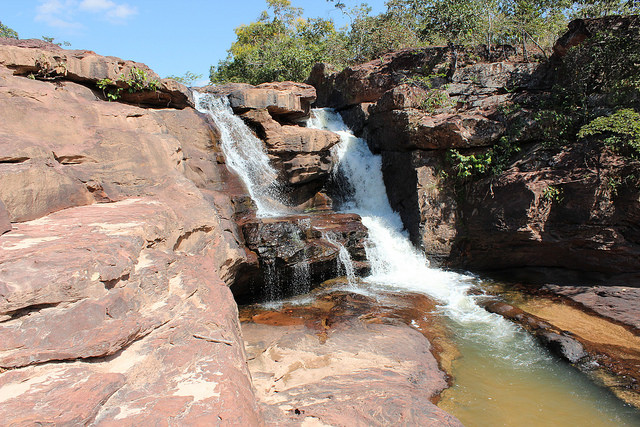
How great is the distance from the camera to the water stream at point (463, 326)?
4422 millimetres

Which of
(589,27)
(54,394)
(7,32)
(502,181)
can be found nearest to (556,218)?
(502,181)

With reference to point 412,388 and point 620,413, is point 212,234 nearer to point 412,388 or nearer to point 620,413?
point 412,388

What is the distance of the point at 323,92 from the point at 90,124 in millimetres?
11593

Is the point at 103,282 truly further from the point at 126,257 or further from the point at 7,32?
the point at 7,32

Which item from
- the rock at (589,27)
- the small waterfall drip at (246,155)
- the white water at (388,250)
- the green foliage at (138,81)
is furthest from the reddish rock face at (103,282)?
the rock at (589,27)

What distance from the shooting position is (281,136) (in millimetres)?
10750

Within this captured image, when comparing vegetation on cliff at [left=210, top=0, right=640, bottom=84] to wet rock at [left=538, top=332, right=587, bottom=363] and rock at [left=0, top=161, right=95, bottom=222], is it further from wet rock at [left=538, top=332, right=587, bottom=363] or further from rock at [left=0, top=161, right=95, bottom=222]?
rock at [left=0, top=161, right=95, bottom=222]

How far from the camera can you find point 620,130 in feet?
24.4

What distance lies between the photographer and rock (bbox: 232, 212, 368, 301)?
7.65 metres

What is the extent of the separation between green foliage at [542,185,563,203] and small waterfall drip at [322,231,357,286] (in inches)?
169

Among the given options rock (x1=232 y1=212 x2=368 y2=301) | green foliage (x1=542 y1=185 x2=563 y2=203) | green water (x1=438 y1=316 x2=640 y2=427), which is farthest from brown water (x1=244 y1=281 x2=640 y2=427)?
green foliage (x1=542 y1=185 x2=563 y2=203)

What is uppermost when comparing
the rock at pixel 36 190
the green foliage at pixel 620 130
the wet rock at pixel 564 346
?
the green foliage at pixel 620 130

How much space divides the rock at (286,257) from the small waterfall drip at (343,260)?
2cm

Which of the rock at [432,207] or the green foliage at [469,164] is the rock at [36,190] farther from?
the green foliage at [469,164]
